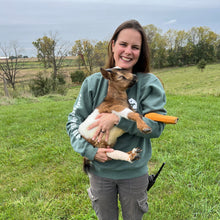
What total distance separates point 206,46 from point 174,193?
5805 centimetres

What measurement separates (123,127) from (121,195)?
0.84 meters

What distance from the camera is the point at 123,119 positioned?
1538 millimetres

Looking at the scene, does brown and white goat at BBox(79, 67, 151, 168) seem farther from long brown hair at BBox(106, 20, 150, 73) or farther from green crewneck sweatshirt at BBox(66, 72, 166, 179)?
long brown hair at BBox(106, 20, 150, 73)

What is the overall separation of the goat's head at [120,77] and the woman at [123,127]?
0.52 ft

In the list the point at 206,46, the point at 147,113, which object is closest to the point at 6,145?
the point at 147,113

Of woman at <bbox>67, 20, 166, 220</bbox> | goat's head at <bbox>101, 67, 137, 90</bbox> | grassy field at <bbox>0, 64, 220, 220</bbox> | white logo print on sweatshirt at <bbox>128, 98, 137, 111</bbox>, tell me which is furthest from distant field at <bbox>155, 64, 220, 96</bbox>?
goat's head at <bbox>101, 67, 137, 90</bbox>

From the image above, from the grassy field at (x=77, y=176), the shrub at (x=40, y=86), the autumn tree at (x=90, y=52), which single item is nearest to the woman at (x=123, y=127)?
the grassy field at (x=77, y=176)

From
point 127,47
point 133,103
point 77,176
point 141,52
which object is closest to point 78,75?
point 77,176

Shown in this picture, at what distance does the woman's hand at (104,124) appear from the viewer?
1539mm

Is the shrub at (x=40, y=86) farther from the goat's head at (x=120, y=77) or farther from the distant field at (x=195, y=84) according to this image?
the goat's head at (x=120, y=77)

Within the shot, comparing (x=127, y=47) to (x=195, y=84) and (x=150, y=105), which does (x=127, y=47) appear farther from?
(x=195, y=84)

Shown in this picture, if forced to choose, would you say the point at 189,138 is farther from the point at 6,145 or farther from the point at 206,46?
the point at 206,46

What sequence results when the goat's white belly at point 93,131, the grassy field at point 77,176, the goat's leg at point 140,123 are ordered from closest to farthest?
the goat's leg at point 140,123 → the goat's white belly at point 93,131 → the grassy field at point 77,176

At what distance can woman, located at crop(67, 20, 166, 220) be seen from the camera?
1.62 meters
